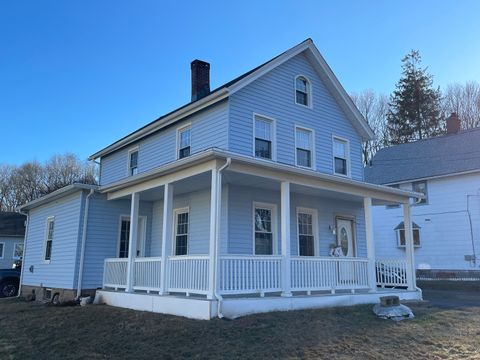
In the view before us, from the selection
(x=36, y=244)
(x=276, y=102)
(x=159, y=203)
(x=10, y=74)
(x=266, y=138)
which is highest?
(x=10, y=74)

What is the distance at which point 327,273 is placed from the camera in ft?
37.3

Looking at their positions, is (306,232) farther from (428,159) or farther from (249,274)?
(428,159)

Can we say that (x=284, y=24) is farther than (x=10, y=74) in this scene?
No

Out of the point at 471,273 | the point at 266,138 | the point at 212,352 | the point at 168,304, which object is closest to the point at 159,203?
the point at 266,138

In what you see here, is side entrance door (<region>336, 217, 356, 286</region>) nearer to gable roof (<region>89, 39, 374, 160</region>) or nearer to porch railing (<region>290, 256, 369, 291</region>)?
porch railing (<region>290, 256, 369, 291</region>)

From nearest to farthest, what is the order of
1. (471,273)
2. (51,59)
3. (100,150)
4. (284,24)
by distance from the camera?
(284,24)
(51,59)
(100,150)
(471,273)

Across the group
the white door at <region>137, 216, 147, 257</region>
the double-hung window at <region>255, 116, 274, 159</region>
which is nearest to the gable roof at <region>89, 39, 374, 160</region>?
the double-hung window at <region>255, 116, 274, 159</region>

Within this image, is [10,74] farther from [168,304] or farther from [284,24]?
[168,304]

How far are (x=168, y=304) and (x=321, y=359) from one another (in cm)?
433

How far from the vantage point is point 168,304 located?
9.67m

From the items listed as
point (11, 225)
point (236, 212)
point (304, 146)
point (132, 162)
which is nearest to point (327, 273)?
point (236, 212)

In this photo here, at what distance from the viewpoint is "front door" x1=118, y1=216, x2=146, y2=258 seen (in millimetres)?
14273

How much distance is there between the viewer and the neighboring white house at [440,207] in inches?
872

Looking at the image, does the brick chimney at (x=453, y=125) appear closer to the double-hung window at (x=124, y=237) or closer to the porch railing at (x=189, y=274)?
the double-hung window at (x=124, y=237)
